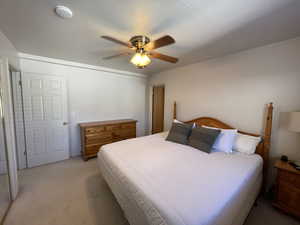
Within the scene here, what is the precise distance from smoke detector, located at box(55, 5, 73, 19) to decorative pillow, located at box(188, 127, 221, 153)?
2459 millimetres

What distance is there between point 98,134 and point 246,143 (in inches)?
121

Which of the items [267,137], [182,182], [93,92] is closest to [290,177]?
[267,137]

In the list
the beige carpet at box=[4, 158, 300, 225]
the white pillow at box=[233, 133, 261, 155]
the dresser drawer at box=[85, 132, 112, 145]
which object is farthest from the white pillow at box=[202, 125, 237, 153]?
the dresser drawer at box=[85, 132, 112, 145]

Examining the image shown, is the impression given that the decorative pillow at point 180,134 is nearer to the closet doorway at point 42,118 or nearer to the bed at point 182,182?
the bed at point 182,182

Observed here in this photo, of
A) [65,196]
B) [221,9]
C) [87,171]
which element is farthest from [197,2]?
[87,171]

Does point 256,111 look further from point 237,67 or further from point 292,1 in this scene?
point 292,1

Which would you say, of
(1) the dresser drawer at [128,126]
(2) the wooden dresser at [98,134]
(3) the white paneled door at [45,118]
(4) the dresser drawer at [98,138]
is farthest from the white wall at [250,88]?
(3) the white paneled door at [45,118]

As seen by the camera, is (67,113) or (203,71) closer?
(203,71)

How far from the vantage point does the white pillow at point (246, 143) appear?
206 cm

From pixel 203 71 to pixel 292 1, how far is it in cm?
177

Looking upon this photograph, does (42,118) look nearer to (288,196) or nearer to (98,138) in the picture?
(98,138)

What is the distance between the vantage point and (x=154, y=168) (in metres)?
1.56

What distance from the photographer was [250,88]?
88.9 inches

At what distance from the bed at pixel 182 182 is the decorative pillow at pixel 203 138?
0.39 ft
